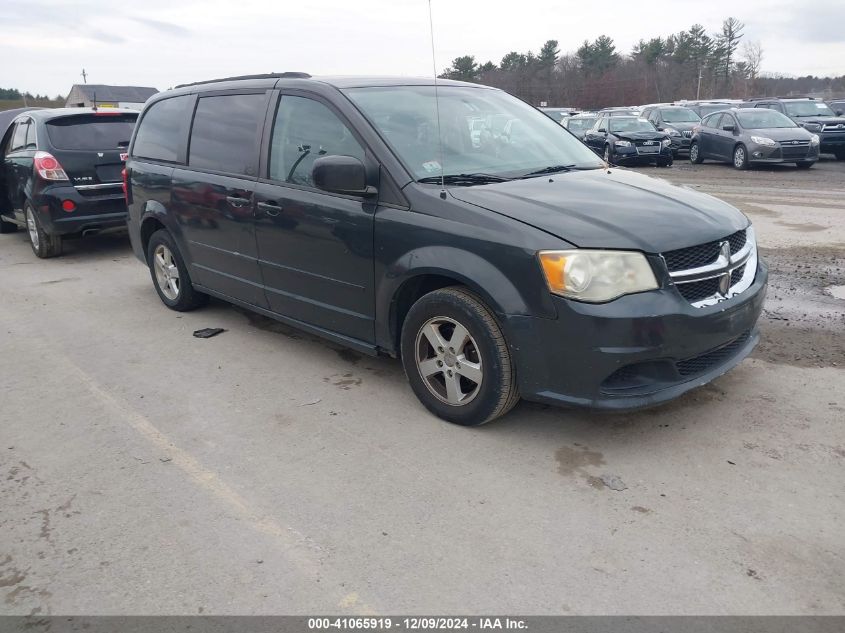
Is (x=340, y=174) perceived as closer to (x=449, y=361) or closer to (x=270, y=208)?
(x=270, y=208)

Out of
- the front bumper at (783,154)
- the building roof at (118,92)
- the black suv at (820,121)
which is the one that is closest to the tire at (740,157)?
the front bumper at (783,154)

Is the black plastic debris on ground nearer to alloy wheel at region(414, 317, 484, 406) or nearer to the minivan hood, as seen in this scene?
alloy wheel at region(414, 317, 484, 406)

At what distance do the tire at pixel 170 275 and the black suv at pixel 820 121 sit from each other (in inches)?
699

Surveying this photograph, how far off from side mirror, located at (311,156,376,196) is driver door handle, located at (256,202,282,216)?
719 mm

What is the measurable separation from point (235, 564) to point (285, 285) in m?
2.27

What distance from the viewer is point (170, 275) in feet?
20.2

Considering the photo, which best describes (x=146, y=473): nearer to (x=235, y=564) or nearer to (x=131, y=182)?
(x=235, y=564)

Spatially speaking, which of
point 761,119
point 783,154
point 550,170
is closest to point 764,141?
point 783,154

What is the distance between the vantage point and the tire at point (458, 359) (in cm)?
349

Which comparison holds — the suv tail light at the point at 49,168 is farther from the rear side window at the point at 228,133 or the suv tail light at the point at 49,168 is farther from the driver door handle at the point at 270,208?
the driver door handle at the point at 270,208

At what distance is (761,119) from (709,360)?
16471 millimetres

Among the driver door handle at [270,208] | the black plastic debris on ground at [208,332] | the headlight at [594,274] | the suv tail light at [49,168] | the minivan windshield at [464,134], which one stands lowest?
the black plastic debris on ground at [208,332]

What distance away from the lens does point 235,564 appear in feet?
9.05

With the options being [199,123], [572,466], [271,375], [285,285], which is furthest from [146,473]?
[199,123]
